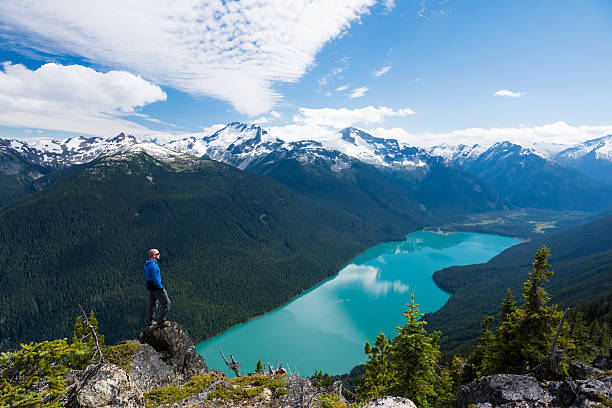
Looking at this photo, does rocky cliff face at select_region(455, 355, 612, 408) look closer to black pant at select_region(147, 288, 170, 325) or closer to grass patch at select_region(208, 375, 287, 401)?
grass patch at select_region(208, 375, 287, 401)

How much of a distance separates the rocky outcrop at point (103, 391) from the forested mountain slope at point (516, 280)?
275ft

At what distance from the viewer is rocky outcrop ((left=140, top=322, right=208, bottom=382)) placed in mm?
15586

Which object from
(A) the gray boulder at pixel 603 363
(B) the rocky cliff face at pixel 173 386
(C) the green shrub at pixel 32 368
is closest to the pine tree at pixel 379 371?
(B) the rocky cliff face at pixel 173 386

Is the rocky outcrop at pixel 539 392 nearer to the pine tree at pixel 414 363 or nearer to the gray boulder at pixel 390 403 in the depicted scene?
the pine tree at pixel 414 363

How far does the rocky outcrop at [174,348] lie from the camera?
15.6 metres

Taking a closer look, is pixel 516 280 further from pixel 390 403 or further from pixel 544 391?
pixel 390 403

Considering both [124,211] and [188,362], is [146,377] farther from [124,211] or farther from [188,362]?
[124,211]

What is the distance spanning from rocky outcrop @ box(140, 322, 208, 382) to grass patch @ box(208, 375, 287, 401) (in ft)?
11.6

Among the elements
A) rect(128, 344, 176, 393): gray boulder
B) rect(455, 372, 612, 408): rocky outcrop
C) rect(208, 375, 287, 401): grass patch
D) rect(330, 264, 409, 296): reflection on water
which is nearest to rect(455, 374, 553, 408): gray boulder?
rect(455, 372, 612, 408): rocky outcrop

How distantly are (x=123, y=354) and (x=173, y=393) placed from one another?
3419mm

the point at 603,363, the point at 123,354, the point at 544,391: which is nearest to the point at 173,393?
the point at 123,354

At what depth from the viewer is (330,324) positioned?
107 meters

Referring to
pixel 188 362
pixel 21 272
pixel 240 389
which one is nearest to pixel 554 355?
pixel 240 389

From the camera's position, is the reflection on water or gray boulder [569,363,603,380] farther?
the reflection on water
